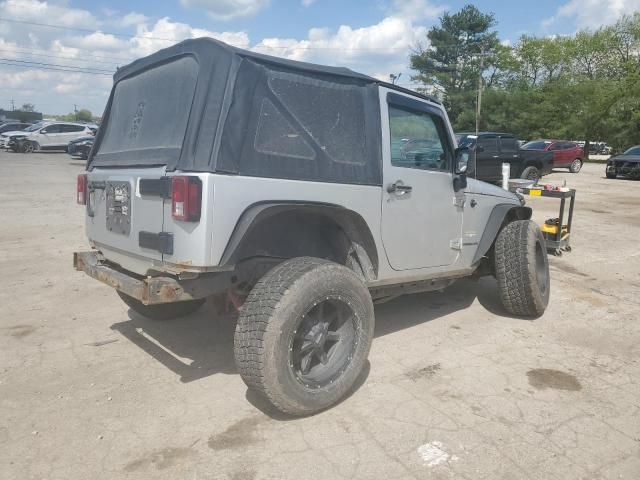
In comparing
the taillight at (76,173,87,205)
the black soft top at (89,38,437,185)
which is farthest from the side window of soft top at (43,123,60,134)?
the black soft top at (89,38,437,185)

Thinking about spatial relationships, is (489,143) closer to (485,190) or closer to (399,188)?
(485,190)

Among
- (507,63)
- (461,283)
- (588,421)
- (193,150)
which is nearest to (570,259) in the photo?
(461,283)

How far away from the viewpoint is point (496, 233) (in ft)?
16.0

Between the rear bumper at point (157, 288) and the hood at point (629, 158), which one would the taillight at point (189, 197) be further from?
the hood at point (629, 158)

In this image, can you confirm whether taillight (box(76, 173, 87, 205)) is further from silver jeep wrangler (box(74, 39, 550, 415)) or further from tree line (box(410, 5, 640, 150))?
tree line (box(410, 5, 640, 150))

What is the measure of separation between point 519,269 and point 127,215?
132 inches

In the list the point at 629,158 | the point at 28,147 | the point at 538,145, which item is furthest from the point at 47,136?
the point at 629,158

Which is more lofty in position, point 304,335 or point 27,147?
point 27,147

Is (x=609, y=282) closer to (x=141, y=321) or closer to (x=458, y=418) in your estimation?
(x=458, y=418)

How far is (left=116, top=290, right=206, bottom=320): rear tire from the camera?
14.4 ft

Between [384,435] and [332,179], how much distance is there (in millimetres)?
1539

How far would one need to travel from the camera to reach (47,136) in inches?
1112

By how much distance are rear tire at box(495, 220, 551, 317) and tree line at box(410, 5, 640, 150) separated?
138 ft

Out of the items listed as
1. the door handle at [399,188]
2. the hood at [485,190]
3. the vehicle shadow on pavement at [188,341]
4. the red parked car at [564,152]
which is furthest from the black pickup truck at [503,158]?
the vehicle shadow on pavement at [188,341]
